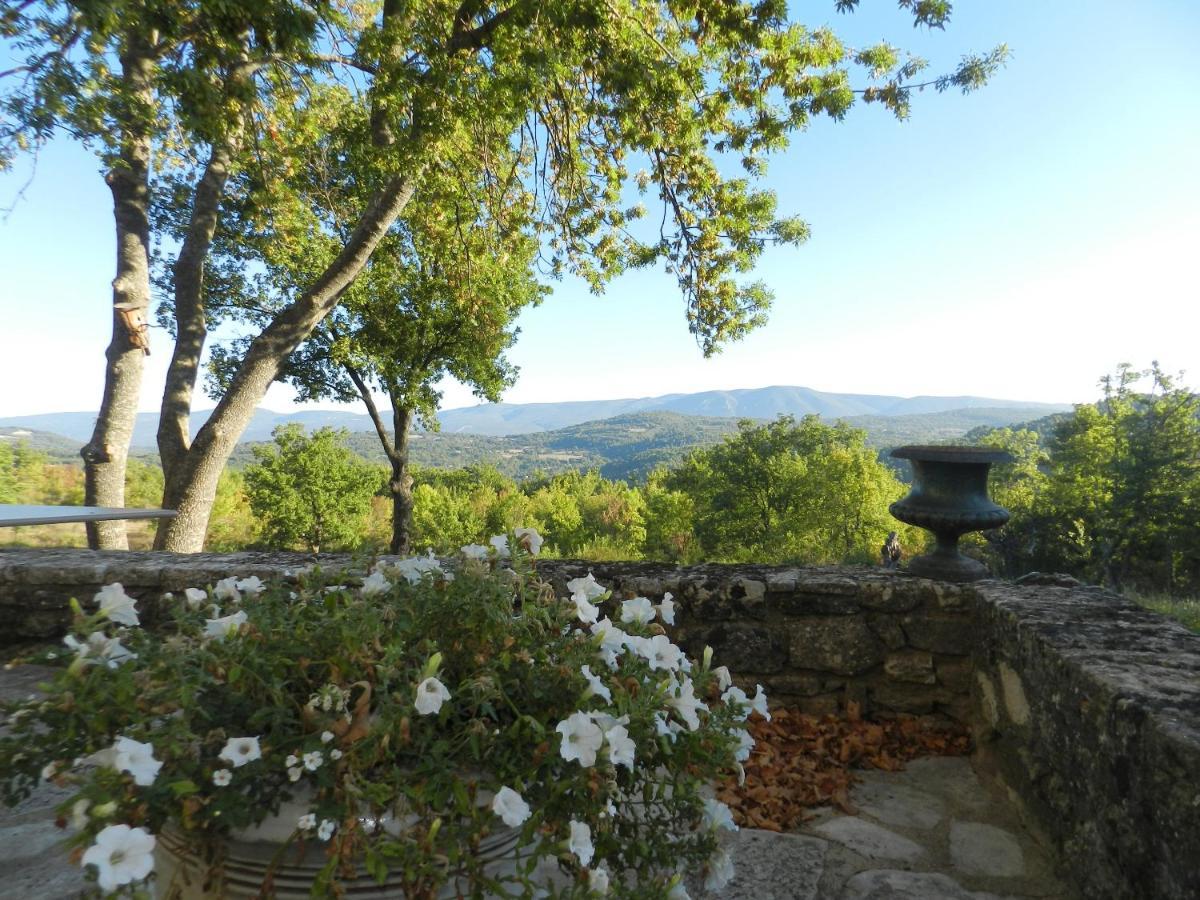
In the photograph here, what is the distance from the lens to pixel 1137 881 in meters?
1.13

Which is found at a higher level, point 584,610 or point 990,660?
point 584,610

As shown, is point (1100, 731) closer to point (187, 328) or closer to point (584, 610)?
point (584, 610)

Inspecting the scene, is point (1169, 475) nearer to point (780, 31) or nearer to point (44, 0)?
point (780, 31)

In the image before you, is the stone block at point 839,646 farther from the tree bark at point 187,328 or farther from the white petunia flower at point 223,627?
the tree bark at point 187,328

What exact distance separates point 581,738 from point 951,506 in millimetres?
2181

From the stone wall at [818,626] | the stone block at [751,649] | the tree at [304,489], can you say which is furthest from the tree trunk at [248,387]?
the tree at [304,489]

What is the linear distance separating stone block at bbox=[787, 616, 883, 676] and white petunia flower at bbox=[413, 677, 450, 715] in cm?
192

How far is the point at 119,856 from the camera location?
0.66 metres

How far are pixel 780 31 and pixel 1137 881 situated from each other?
5.06m

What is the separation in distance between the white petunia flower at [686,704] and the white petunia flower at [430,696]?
353 millimetres

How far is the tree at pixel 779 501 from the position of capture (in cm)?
2558

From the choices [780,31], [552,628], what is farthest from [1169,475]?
[552,628]

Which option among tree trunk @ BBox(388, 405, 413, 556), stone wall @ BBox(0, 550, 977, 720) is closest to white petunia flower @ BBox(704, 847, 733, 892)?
stone wall @ BBox(0, 550, 977, 720)

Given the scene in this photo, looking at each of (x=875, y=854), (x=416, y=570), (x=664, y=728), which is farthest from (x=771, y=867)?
(x=416, y=570)
